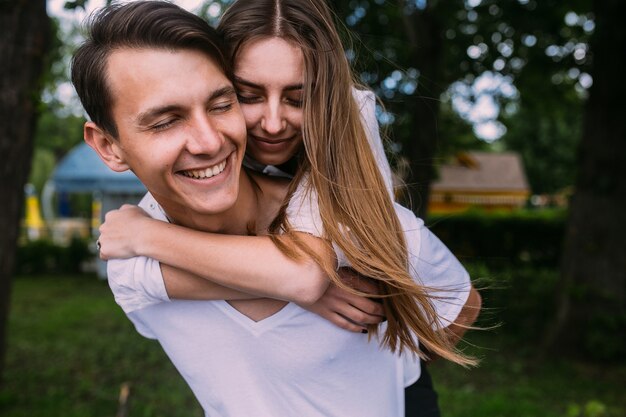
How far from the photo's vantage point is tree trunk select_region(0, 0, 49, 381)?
12.9 feet

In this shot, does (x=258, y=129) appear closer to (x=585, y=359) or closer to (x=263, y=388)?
(x=263, y=388)

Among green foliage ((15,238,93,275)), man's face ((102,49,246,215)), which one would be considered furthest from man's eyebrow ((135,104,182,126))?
green foliage ((15,238,93,275))

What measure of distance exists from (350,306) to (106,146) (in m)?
0.72

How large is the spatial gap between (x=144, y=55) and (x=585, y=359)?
691cm

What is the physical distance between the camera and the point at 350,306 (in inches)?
64.6

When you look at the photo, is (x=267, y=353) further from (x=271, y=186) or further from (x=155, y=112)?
(x=155, y=112)

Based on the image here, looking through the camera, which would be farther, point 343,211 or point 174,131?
point 343,211

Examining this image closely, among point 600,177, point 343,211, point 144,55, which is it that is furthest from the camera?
point 600,177

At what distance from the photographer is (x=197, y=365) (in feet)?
5.57

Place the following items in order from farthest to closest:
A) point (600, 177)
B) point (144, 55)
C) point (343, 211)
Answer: point (600, 177)
point (343, 211)
point (144, 55)

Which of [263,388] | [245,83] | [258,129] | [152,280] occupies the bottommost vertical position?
[263,388]

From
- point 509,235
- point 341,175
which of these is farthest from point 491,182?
point 341,175

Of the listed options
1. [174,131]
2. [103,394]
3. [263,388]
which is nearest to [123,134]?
[174,131]

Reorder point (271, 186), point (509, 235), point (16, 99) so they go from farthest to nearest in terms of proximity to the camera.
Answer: point (509, 235) < point (16, 99) < point (271, 186)
